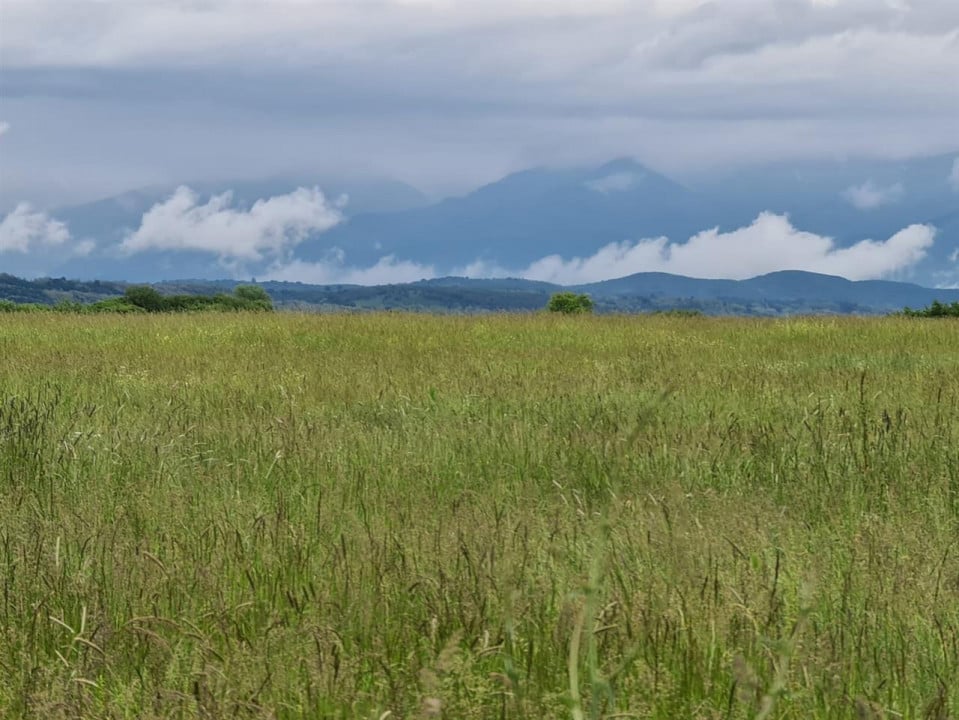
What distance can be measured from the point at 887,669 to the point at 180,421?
5.57 meters

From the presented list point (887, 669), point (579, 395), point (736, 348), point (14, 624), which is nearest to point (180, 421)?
point (579, 395)

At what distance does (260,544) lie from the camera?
4.11m

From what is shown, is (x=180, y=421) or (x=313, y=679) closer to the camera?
(x=313, y=679)

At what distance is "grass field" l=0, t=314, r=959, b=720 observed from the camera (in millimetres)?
2721

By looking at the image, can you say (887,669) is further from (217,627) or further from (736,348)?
(736,348)

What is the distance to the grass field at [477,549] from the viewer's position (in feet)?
8.93

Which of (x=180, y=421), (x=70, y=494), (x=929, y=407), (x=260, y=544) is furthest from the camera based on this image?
(x=929, y=407)

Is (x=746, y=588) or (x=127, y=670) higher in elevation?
(x=746, y=588)

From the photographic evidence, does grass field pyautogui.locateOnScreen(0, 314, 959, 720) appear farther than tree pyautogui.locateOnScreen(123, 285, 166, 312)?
No

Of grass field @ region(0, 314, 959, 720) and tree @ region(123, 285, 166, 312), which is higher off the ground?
tree @ region(123, 285, 166, 312)

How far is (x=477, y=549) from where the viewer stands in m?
3.65

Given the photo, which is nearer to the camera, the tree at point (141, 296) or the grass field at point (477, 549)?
the grass field at point (477, 549)

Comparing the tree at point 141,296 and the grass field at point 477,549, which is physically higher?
the tree at point 141,296

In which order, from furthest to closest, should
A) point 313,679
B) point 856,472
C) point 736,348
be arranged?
point 736,348 < point 856,472 < point 313,679
